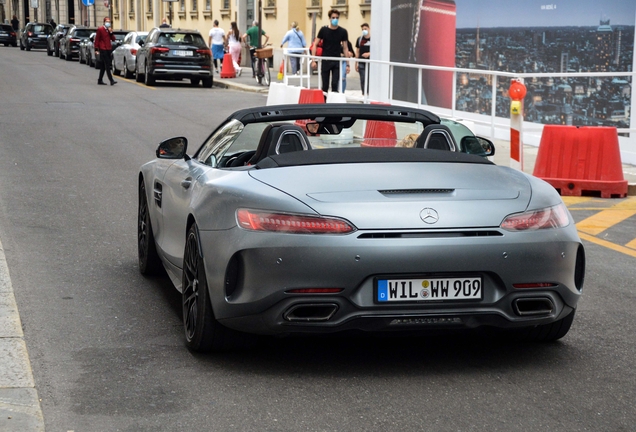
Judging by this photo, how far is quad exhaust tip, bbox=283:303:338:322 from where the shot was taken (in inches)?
187

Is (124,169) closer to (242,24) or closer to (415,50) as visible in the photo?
(415,50)

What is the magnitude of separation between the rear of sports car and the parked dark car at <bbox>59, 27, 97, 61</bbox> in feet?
149

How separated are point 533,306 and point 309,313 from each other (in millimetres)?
987


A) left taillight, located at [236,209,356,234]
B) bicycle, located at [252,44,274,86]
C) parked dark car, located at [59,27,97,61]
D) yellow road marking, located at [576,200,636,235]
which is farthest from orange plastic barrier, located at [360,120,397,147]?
parked dark car, located at [59,27,97,61]

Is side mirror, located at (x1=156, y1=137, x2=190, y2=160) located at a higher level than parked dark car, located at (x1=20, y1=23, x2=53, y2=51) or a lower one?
higher

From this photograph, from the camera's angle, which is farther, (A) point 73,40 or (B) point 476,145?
(A) point 73,40

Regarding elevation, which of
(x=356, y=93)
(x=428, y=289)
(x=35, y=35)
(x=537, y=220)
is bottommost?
(x=35, y=35)

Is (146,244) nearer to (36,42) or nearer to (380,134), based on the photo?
(380,134)

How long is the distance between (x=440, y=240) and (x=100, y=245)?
13.9ft

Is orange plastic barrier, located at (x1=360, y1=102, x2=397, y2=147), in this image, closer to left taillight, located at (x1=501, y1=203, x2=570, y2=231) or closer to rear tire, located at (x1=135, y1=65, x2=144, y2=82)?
left taillight, located at (x1=501, y1=203, x2=570, y2=231)

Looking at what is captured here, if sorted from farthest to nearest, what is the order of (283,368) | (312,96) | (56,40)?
(56,40) < (312,96) < (283,368)

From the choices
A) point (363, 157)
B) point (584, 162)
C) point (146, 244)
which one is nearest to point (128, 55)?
point (584, 162)

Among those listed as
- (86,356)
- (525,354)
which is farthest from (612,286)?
(86,356)

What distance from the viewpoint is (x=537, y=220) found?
4941 mm
